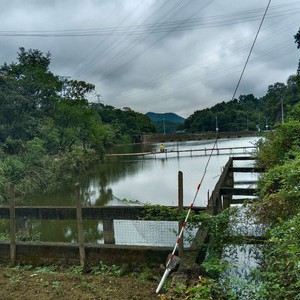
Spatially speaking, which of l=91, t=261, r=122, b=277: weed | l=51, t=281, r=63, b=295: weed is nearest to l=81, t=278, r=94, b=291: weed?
l=51, t=281, r=63, b=295: weed

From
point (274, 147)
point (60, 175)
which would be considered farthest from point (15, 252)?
point (60, 175)

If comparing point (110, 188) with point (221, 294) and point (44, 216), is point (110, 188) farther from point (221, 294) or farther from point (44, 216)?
point (221, 294)

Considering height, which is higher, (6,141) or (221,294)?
(6,141)

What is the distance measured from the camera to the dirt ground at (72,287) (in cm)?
392

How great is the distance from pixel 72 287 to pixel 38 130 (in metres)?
21.9

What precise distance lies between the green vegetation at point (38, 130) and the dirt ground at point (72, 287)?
10.2 m

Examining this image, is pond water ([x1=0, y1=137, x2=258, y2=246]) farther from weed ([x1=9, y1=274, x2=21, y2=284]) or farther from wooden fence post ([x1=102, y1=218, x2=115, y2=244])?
weed ([x1=9, y1=274, x2=21, y2=284])

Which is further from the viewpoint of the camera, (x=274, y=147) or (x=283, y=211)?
(x=274, y=147)

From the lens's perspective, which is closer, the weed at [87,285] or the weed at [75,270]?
the weed at [87,285]

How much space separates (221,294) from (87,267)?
2.93 m

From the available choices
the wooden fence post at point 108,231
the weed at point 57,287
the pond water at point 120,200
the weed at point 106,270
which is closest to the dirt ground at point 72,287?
the weed at point 57,287

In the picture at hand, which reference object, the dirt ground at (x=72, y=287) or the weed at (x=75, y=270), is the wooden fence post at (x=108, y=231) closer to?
the weed at (x=75, y=270)

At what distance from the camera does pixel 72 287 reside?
4.17 metres

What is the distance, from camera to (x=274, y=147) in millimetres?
11281
